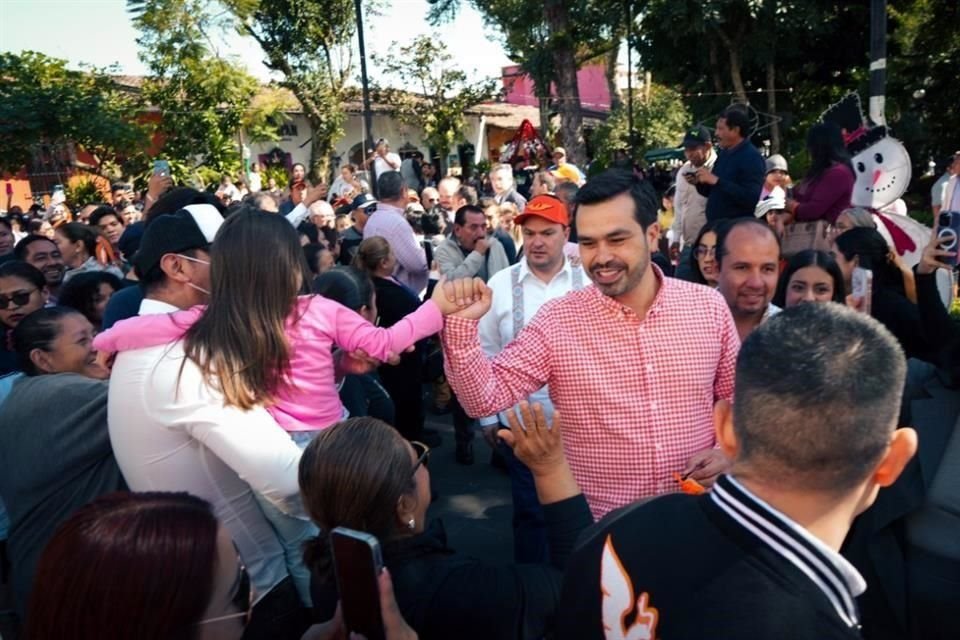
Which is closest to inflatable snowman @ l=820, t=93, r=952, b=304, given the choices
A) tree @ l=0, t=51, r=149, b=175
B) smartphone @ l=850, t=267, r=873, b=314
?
smartphone @ l=850, t=267, r=873, b=314

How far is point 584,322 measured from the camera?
2406 millimetres

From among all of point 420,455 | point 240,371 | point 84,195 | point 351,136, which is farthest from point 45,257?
point 351,136

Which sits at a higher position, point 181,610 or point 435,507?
point 181,610

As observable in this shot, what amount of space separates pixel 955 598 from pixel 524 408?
1143mm

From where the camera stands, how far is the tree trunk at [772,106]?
19.9 m

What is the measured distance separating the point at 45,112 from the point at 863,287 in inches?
295

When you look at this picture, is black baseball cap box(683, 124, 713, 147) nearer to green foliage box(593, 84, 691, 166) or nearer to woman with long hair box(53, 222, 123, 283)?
woman with long hair box(53, 222, 123, 283)

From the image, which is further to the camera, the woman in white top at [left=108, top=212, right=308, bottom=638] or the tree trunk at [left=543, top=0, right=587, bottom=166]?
the tree trunk at [left=543, top=0, right=587, bottom=166]

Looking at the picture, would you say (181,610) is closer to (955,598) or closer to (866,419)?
(866,419)

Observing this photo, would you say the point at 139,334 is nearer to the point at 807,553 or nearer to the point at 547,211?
the point at 807,553

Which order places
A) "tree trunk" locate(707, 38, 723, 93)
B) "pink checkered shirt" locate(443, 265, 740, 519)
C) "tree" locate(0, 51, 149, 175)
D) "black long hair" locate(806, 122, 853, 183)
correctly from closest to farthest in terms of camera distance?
1. "pink checkered shirt" locate(443, 265, 740, 519)
2. "black long hair" locate(806, 122, 853, 183)
3. "tree" locate(0, 51, 149, 175)
4. "tree trunk" locate(707, 38, 723, 93)

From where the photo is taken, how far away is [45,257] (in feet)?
15.5

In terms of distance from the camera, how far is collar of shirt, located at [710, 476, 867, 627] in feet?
3.63

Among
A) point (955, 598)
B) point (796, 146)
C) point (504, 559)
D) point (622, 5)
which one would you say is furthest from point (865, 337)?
point (796, 146)
